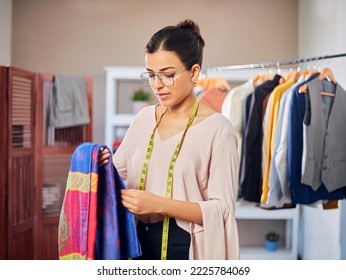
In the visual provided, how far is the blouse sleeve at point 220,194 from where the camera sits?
812mm

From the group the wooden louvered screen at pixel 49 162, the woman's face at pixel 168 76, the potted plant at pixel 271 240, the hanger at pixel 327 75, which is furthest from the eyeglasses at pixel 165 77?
the potted plant at pixel 271 240

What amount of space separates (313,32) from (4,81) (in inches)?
46.3

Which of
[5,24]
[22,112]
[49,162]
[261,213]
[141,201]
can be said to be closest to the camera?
[141,201]

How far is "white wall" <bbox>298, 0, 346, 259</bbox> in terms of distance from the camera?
162cm

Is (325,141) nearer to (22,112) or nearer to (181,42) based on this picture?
(181,42)

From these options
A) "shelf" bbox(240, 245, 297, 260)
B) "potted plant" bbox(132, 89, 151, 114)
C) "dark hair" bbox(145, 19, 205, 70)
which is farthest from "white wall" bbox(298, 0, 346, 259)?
"dark hair" bbox(145, 19, 205, 70)

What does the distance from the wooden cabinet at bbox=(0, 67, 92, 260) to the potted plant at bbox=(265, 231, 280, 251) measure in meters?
0.97

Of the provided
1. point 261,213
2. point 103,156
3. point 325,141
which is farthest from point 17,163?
point 103,156

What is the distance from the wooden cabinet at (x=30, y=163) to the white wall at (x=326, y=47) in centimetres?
99

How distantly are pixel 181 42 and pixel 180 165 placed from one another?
192mm

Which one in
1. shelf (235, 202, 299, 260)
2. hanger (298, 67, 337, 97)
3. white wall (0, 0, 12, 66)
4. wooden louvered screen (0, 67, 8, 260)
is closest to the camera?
white wall (0, 0, 12, 66)

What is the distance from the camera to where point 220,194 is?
817mm

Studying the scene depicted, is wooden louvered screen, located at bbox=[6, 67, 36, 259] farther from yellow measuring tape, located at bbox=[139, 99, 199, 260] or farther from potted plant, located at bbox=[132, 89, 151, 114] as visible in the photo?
yellow measuring tape, located at bbox=[139, 99, 199, 260]
